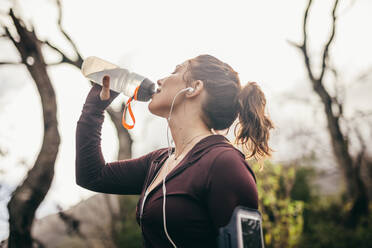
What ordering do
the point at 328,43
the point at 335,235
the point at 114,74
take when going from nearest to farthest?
1. the point at 114,74
2. the point at 335,235
3. the point at 328,43

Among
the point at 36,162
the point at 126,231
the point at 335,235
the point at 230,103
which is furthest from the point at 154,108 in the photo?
the point at 335,235

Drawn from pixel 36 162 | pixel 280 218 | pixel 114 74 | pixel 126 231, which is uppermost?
pixel 114 74

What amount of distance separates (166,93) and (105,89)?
32 centimetres

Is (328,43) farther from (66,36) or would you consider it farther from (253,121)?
(253,121)

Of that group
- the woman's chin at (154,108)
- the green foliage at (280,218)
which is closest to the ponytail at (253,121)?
the woman's chin at (154,108)

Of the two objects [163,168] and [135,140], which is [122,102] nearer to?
[135,140]

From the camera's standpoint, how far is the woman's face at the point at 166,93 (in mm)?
1480

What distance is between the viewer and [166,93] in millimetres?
1497

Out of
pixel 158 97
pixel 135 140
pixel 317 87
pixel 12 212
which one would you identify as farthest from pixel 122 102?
pixel 317 87

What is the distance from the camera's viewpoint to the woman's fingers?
150 centimetres

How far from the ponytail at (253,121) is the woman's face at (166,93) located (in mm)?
328

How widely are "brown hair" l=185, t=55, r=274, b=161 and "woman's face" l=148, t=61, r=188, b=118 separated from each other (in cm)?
5

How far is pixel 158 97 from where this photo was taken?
4.93ft

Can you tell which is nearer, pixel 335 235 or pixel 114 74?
pixel 114 74
